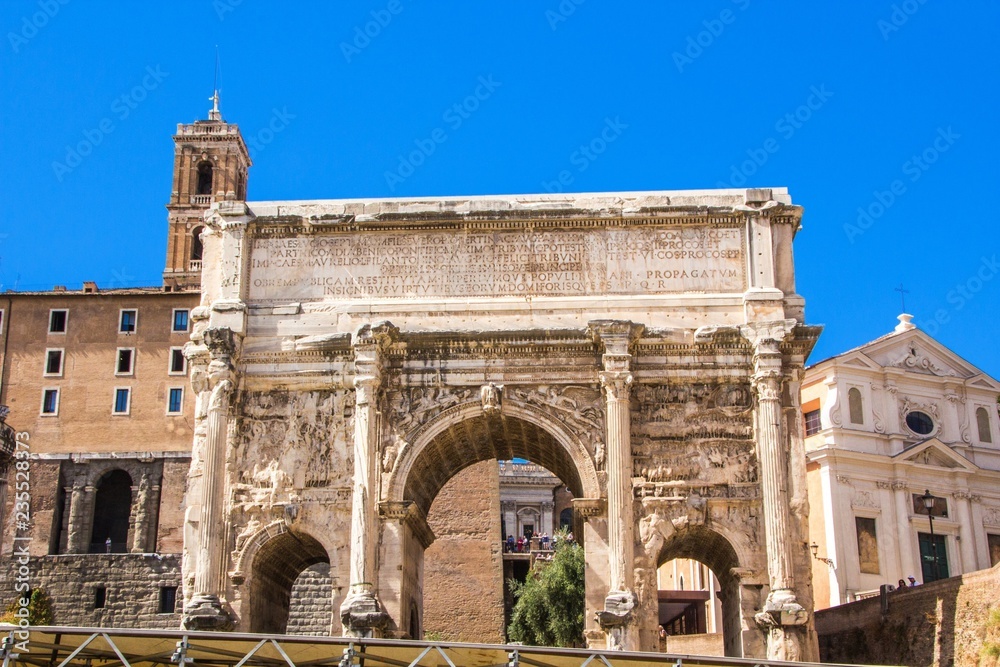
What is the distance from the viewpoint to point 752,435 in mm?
23891

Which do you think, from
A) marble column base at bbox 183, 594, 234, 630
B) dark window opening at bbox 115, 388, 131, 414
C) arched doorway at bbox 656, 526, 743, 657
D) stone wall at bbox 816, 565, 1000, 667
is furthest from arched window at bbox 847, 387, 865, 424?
dark window opening at bbox 115, 388, 131, 414

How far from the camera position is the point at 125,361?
161ft

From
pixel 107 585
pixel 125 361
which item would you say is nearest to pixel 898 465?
pixel 107 585

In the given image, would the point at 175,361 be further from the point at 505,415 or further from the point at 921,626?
Result: the point at 921,626

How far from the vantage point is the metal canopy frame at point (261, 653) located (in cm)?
1689

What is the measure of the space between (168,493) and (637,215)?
27.1m

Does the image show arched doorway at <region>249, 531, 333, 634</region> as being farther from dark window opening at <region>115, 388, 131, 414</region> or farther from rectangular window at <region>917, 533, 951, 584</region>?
dark window opening at <region>115, 388, 131, 414</region>

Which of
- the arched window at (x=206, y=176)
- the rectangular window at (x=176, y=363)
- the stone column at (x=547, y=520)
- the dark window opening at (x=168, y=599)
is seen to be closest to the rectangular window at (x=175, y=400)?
the rectangular window at (x=176, y=363)

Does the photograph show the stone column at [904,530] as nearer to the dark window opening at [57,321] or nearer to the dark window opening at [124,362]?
the dark window opening at [124,362]

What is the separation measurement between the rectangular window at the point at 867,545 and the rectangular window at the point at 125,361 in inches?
1061

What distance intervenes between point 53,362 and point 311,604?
555 inches

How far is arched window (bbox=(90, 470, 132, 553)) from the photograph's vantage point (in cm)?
4856

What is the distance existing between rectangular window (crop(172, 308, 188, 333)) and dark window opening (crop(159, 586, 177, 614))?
10.0m

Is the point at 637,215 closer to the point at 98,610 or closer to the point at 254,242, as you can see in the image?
the point at 254,242
